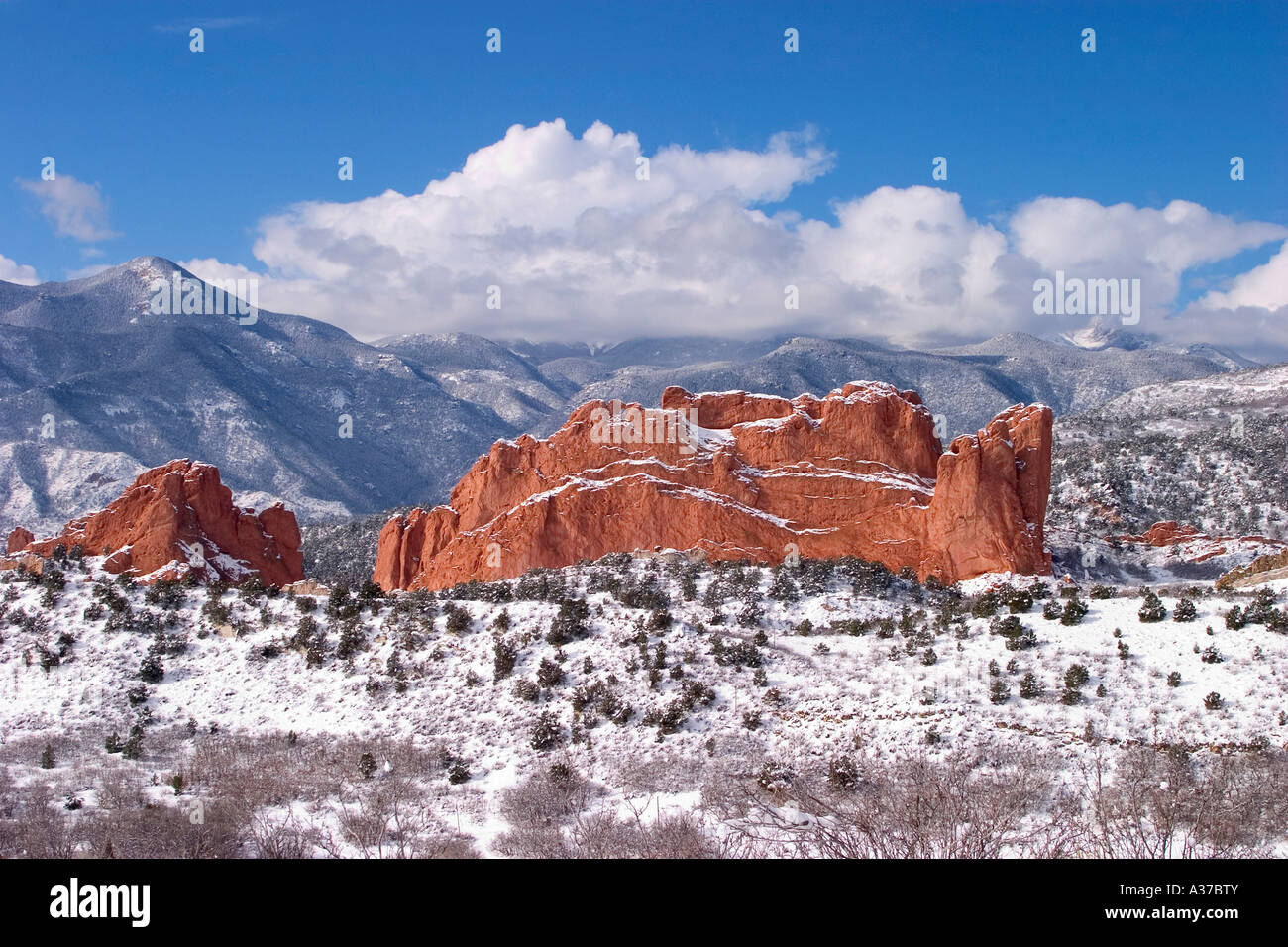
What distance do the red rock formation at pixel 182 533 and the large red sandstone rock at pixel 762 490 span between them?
28.8 ft

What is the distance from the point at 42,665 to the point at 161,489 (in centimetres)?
1803

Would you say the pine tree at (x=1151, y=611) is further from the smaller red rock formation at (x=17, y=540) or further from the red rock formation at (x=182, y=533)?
the smaller red rock formation at (x=17, y=540)

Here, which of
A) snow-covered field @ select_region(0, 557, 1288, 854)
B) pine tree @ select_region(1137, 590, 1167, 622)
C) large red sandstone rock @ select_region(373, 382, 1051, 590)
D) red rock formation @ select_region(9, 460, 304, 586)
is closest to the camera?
snow-covered field @ select_region(0, 557, 1288, 854)

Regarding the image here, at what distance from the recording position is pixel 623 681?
94.9ft

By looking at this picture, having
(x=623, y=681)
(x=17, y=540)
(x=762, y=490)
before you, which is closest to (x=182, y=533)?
(x=17, y=540)

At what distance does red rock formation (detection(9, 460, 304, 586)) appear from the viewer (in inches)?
1854

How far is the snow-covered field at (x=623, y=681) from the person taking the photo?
24.1m

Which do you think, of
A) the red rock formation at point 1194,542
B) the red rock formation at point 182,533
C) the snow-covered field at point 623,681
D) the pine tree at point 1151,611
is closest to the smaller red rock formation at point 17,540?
the red rock formation at point 182,533

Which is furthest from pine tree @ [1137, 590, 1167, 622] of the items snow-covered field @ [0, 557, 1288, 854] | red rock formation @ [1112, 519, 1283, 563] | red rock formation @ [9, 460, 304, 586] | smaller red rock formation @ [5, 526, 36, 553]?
smaller red rock formation @ [5, 526, 36, 553]

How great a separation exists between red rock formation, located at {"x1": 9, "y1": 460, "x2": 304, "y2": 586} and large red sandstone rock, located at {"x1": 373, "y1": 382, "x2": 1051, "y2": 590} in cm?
879

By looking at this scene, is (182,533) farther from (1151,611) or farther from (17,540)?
(1151,611)

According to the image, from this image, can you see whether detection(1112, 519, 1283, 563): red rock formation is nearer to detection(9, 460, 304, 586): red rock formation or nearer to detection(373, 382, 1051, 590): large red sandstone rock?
detection(373, 382, 1051, 590): large red sandstone rock

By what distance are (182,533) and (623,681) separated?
3119 centimetres
